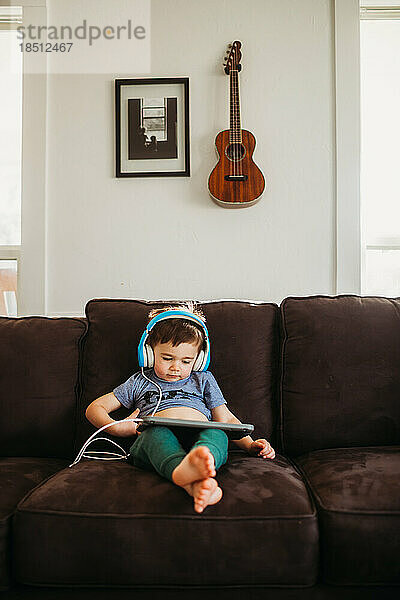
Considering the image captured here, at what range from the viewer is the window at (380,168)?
296cm

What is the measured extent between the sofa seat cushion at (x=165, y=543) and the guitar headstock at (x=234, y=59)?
6.55 feet

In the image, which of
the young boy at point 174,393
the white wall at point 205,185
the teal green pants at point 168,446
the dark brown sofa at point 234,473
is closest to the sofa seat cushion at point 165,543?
the dark brown sofa at point 234,473

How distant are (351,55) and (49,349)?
1885mm

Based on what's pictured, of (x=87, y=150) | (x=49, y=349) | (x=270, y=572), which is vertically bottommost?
(x=270, y=572)

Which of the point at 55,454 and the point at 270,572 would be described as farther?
the point at 55,454

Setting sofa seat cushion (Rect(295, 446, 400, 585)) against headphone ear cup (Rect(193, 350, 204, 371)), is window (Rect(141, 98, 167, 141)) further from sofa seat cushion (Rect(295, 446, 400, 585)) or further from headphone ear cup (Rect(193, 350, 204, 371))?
sofa seat cushion (Rect(295, 446, 400, 585))

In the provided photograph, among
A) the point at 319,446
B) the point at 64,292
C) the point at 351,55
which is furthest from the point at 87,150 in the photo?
the point at 319,446

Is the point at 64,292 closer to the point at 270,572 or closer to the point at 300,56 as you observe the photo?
the point at 300,56

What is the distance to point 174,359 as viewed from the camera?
1945mm

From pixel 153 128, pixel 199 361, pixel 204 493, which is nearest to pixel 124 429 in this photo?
pixel 199 361

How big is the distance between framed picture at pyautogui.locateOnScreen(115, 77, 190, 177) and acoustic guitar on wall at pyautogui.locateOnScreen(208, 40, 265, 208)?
17 cm

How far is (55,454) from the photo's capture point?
2039 millimetres

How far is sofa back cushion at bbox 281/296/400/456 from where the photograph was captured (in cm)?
200

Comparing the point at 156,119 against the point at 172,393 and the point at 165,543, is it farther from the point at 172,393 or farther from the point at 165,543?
the point at 165,543
